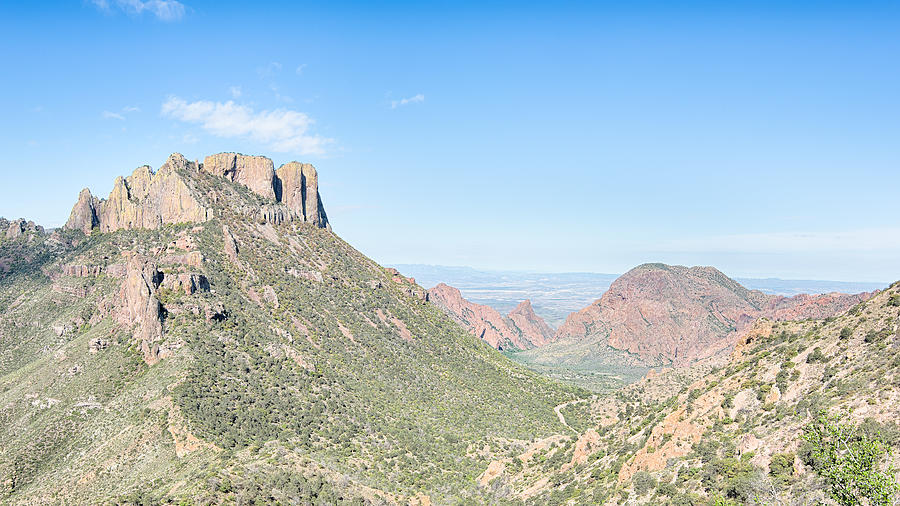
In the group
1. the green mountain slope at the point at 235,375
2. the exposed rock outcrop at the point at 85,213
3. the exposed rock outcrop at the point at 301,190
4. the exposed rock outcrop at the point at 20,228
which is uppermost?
the exposed rock outcrop at the point at 301,190

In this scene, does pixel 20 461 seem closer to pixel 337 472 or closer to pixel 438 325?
pixel 337 472

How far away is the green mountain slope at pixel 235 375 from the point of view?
56.6 metres

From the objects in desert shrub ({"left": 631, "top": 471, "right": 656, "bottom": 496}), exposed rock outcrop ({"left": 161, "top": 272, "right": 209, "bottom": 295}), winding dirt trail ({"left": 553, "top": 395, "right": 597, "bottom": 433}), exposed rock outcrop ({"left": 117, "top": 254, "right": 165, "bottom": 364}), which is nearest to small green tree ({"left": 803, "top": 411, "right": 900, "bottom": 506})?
desert shrub ({"left": 631, "top": 471, "right": 656, "bottom": 496})

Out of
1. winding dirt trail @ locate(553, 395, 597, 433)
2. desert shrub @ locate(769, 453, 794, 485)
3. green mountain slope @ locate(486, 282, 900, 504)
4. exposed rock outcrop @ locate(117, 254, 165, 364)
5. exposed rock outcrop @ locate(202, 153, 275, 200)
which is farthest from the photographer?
exposed rock outcrop @ locate(202, 153, 275, 200)

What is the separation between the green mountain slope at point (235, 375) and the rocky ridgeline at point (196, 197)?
62.1 inches

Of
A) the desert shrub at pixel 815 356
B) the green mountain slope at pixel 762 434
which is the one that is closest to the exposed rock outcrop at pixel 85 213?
the green mountain slope at pixel 762 434

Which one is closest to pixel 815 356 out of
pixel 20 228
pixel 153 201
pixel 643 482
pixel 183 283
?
pixel 643 482

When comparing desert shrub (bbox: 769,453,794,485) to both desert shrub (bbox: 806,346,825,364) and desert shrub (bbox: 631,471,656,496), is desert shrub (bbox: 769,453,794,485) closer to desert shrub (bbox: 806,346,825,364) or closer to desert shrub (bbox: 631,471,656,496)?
desert shrub (bbox: 631,471,656,496)

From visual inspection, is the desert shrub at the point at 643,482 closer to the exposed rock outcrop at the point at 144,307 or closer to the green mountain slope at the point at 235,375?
the green mountain slope at the point at 235,375

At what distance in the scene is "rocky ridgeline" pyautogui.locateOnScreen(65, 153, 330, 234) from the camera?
374ft

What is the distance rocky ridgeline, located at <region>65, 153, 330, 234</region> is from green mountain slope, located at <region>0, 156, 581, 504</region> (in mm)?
1577

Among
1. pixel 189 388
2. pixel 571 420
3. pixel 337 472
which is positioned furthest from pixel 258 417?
pixel 571 420

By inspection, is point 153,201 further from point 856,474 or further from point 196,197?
point 856,474

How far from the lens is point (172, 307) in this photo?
8231cm
